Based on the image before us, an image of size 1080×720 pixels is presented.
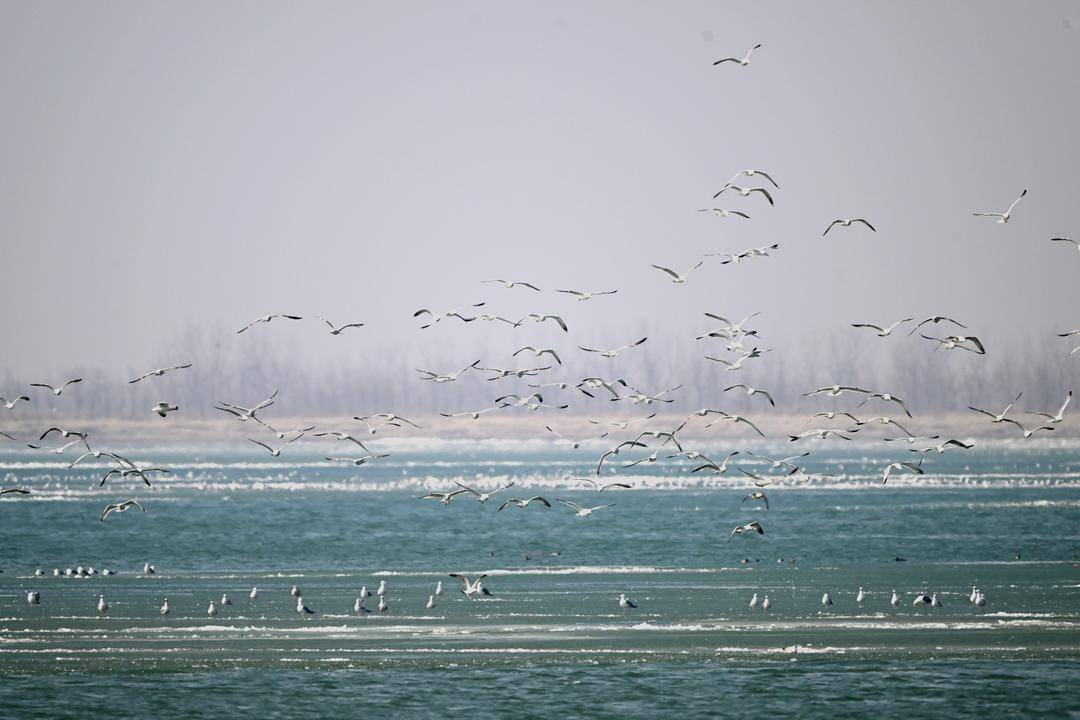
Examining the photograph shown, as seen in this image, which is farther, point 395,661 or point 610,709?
point 395,661

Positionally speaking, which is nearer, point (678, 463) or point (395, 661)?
point (395, 661)

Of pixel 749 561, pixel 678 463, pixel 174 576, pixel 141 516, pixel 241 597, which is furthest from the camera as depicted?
pixel 678 463

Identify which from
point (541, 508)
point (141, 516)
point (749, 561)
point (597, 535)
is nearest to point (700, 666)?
point (749, 561)

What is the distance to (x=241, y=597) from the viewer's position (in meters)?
38.1

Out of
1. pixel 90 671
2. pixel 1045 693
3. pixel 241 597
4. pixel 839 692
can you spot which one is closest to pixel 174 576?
pixel 241 597

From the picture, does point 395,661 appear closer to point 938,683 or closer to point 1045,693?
point 938,683

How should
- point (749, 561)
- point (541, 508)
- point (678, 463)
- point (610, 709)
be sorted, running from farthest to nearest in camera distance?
1. point (678, 463)
2. point (541, 508)
3. point (749, 561)
4. point (610, 709)

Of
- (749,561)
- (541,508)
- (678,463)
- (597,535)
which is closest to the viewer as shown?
(749,561)

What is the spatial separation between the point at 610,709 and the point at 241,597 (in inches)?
611

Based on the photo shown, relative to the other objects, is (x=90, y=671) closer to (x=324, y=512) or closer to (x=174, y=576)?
(x=174, y=576)

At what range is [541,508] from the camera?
84750mm

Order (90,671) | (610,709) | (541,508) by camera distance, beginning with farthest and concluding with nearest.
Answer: (541,508), (90,671), (610,709)

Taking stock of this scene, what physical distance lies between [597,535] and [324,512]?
19.8 meters

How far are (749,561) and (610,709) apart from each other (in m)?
22.9
